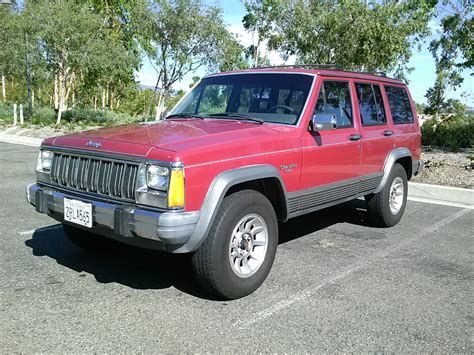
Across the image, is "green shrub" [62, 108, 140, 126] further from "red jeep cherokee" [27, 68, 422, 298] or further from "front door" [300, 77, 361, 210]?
"front door" [300, 77, 361, 210]

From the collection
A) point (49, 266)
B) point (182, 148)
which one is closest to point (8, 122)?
point (49, 266)

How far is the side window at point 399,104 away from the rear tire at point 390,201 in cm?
65

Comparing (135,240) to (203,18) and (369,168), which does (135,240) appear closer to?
(369,168)

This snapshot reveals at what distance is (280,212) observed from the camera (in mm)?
4289

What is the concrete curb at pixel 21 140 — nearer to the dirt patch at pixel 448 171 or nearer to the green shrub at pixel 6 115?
the green shrub at pixel 6 115

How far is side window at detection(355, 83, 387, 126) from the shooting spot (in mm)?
5391

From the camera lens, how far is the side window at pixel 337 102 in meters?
4.70

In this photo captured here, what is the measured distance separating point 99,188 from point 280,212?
5.34 feet

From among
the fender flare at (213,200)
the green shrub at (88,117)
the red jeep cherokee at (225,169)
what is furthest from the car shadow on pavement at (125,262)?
the green shrub at (88,117)

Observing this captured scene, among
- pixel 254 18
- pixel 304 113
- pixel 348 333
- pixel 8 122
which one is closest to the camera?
pixel 348 333

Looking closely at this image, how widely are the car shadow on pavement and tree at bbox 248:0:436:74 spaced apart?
8.73 m

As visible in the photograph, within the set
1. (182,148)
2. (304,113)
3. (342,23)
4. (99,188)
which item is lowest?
(99,188)

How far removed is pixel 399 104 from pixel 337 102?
175 centimetres

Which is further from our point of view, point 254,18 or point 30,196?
point 254,18
